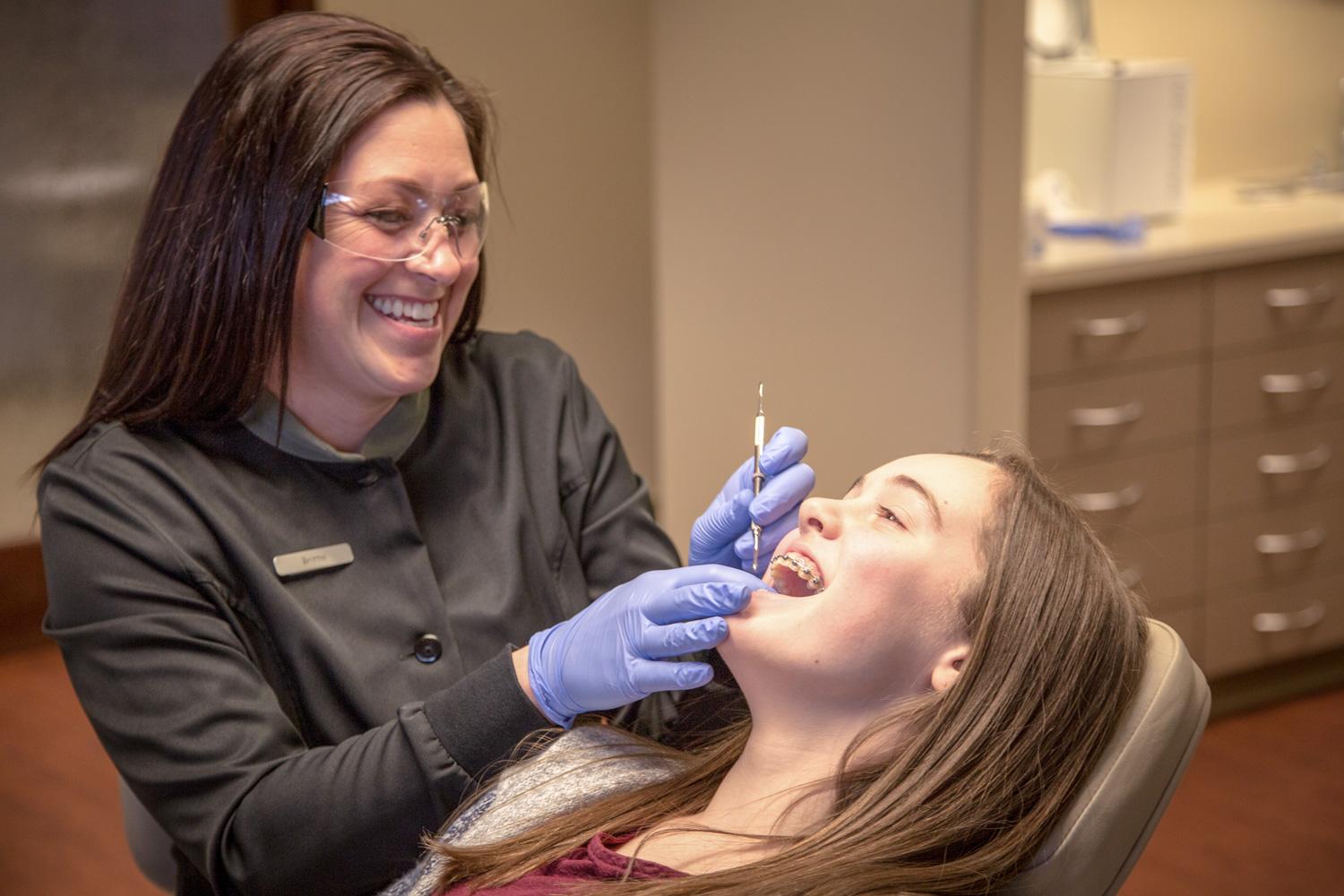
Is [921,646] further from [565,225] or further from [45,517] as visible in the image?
[565,225]

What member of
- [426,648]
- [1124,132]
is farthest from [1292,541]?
[426,648]

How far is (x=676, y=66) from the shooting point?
9.77 ft

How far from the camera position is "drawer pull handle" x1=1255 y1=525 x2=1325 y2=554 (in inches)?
123

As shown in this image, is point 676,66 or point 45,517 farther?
point 676,66

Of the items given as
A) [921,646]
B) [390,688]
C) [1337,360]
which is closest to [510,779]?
[390,688]

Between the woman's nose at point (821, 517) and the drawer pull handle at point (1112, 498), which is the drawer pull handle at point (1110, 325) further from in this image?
the woman's nose at point (821, 517)

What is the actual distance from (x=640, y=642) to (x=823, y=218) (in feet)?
5.77

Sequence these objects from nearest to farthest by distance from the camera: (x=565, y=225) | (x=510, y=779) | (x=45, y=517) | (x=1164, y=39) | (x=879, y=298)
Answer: (x=510, y=779)
(x=45, y=517)
(x=879, y=298)
(x=1164, y=39)
(x=565, y=225)

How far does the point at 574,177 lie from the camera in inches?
154

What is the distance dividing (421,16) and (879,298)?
1.37 meters

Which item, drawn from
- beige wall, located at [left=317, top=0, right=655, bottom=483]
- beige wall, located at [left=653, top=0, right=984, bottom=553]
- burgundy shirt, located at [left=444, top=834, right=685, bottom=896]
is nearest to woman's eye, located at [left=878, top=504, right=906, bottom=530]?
burgundy shirt, located at [left=444, top=834, right=685, bottom=896]

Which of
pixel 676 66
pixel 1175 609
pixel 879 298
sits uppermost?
pixel 676 66

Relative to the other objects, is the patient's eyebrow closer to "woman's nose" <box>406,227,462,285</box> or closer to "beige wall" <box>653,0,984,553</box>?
"woman's nose" <box>406,227,462,285</box>

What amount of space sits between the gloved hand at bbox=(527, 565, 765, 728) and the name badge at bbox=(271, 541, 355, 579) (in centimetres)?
28
